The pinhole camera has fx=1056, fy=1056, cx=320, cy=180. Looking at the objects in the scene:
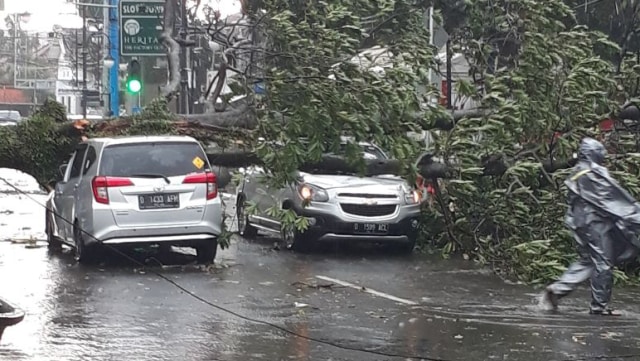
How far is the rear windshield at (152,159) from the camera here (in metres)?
13.5

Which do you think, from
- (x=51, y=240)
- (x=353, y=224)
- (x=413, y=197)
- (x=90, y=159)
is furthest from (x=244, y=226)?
(x=90, y=159)

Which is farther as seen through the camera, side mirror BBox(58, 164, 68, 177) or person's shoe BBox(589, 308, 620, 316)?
side mirror BBox(58, 164, 68, 177)

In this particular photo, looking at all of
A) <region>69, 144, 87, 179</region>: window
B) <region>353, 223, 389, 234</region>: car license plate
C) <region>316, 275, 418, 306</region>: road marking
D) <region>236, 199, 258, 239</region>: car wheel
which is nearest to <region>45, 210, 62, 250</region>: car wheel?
<region>69, 144, 87, 179</region>: window

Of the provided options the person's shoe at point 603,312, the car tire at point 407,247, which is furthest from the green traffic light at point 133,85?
the person's shoe at point 603,312

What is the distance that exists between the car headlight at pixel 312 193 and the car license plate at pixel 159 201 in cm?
253

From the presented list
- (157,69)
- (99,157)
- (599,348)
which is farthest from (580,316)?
(157,69)

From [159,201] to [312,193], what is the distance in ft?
9.49

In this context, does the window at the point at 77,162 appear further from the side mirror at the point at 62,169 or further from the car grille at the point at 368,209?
the car grille at the point at 368,209

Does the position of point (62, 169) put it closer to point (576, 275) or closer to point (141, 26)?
point (141, 26)

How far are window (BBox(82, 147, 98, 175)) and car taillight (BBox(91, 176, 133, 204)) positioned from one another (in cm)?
50

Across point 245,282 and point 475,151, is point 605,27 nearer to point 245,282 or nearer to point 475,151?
point 475,151

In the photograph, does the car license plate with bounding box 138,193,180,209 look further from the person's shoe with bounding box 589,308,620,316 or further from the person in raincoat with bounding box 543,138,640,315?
the person's shoe with bounding box 589,308,620,316

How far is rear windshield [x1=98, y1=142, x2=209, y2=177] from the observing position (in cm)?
1348

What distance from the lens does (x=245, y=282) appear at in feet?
41.8
